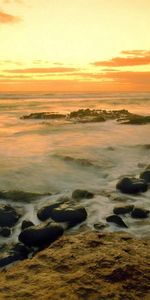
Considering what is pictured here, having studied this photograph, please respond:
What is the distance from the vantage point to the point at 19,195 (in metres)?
10.1

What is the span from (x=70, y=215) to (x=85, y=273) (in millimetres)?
3683

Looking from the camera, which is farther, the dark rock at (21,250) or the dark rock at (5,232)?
the dark rock at (5,232)

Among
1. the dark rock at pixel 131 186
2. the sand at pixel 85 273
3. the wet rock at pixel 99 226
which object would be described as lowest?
the wet rock at pixel 99 226

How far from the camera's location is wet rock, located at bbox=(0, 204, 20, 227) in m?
8.12

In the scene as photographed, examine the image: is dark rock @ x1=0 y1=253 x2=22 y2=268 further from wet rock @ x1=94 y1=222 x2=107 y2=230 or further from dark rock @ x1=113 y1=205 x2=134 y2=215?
dark rock @ x1=113 y1=205 x2=134 y2=215

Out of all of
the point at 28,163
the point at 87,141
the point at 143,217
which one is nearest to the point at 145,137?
the point at 87,141

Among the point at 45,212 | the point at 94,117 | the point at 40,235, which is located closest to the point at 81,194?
the point at 45,212

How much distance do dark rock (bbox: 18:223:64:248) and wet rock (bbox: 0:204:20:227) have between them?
1159 millimetres

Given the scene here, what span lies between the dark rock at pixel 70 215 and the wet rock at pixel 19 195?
1.92m

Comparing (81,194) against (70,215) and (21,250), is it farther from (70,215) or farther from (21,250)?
(21,250)

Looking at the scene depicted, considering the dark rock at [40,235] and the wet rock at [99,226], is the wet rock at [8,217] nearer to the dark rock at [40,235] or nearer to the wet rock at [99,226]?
the dark rock at [40,235]

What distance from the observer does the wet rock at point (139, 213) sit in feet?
27.6

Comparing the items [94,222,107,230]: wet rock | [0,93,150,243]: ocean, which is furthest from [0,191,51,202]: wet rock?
[94,222,107,230]: wet rock

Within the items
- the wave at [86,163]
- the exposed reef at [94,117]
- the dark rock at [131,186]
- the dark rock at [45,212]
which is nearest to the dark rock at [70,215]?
the dark rock at [45,212]
